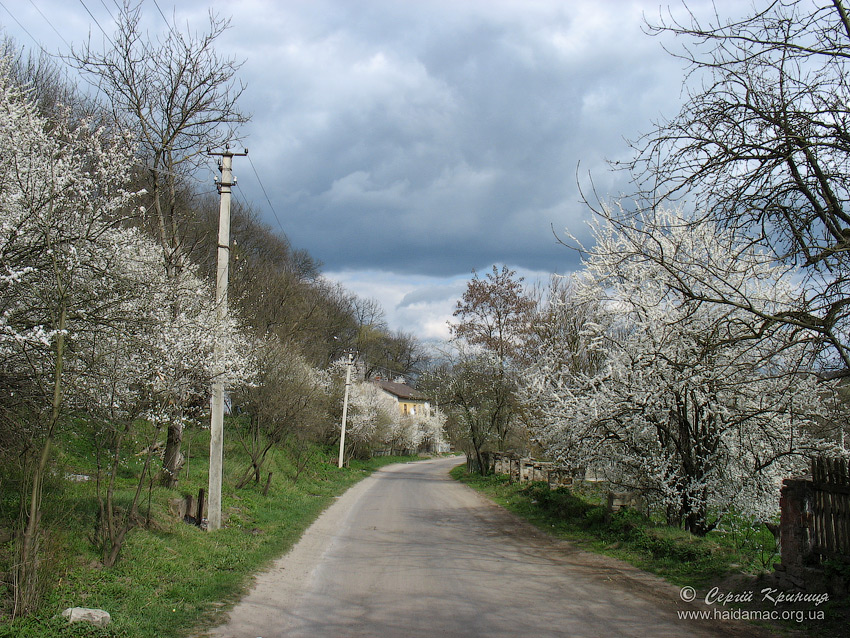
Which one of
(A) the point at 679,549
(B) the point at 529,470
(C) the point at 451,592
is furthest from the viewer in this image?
(B) the point at 529,470

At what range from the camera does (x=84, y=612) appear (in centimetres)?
549

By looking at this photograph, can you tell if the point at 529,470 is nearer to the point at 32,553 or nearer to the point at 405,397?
the point at 32,553

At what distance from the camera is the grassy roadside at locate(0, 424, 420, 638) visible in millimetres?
5684

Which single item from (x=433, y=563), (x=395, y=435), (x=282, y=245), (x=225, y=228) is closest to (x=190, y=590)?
(x=433, y=563)

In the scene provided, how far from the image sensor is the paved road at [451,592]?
5.95 metres

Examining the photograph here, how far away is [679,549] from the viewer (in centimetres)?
911

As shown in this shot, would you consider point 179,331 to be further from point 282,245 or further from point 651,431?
point 282,245

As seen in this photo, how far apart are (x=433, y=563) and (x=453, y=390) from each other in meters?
20.8

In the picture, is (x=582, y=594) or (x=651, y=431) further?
(x=651, y=431)

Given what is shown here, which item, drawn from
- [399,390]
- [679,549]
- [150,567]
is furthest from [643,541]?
[399,390]

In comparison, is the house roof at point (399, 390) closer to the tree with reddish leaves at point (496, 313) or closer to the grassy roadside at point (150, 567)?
the tree with reddish leaves at point (496, 313)

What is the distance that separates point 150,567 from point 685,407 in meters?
8.79

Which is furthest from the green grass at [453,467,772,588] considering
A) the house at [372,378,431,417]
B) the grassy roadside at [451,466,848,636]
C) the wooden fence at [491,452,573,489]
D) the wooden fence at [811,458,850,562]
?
the house at [372,378,431,417]

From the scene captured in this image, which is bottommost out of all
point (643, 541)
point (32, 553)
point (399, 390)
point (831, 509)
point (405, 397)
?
point (643, 541)
